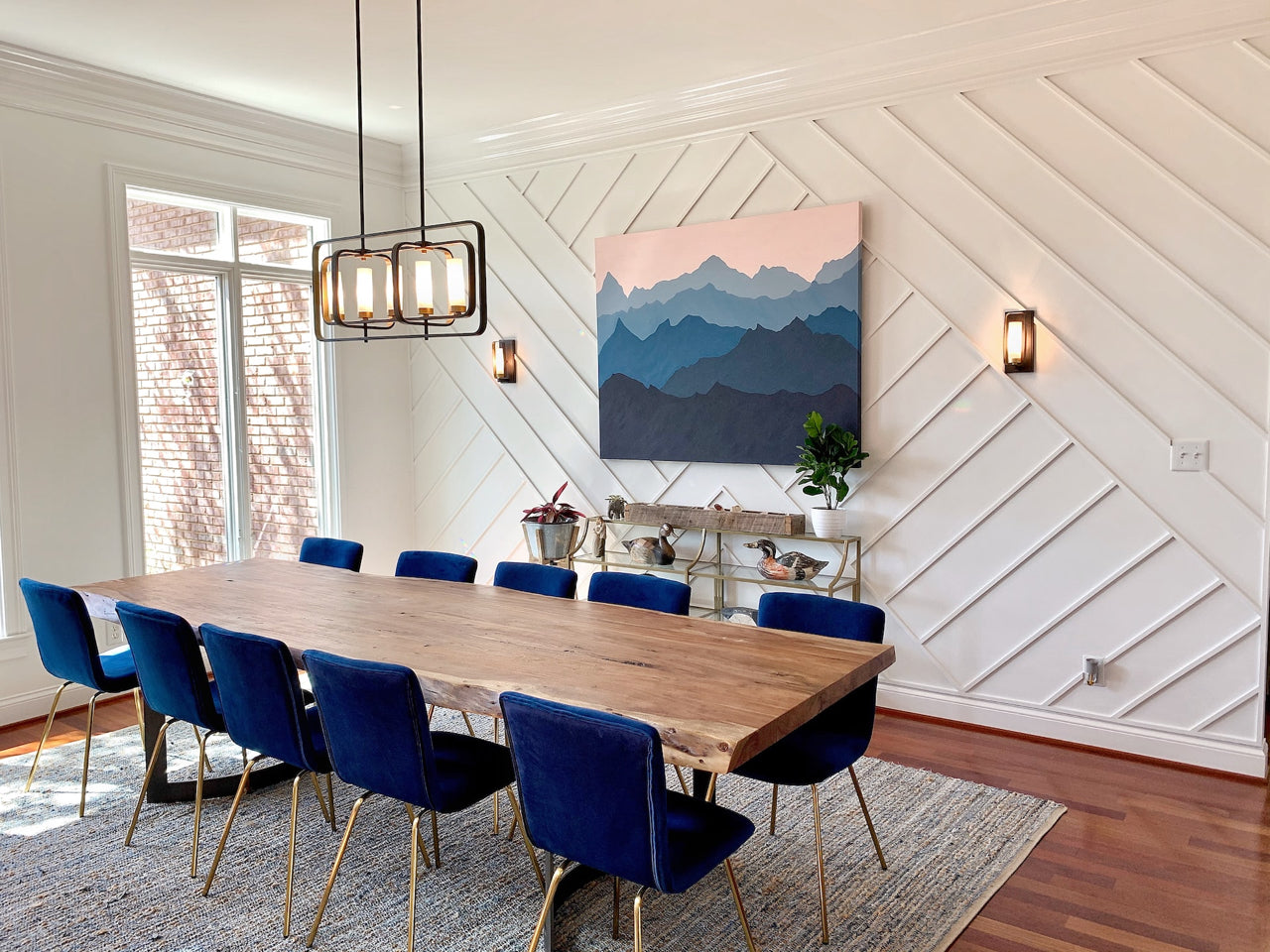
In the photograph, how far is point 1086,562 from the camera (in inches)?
149

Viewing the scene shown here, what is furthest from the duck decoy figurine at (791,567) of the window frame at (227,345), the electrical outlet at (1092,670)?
the window frame at (227,345)

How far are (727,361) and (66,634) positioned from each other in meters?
2.97

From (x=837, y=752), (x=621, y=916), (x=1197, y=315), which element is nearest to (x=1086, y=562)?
(x=1197, y=315)

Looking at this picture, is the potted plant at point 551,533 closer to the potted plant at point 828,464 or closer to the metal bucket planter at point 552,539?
the metal bucket planter at point 552,539

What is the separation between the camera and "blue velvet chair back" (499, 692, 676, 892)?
1845 millimetres

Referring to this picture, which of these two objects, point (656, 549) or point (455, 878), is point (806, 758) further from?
point (656, 549)

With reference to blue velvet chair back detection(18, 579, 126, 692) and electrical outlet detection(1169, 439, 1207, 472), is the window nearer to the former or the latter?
blue velvet chair back detection(18, 579, 126, 692)

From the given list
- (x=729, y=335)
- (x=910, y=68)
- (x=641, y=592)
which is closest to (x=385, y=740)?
(x=641, y=592)

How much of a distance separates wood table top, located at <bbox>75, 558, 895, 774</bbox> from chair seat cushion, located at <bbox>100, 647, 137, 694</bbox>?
191 mm

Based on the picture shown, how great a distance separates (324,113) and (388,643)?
11.6ft

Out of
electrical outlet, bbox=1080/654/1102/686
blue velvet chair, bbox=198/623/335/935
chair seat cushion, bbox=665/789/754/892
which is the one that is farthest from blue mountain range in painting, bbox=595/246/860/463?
blue velvet chair, bbox=198/623/335/935

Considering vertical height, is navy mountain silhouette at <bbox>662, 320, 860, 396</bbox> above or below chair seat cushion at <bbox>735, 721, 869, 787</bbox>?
above

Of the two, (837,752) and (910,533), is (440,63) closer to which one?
(910,533)

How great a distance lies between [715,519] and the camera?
454 centimetres
